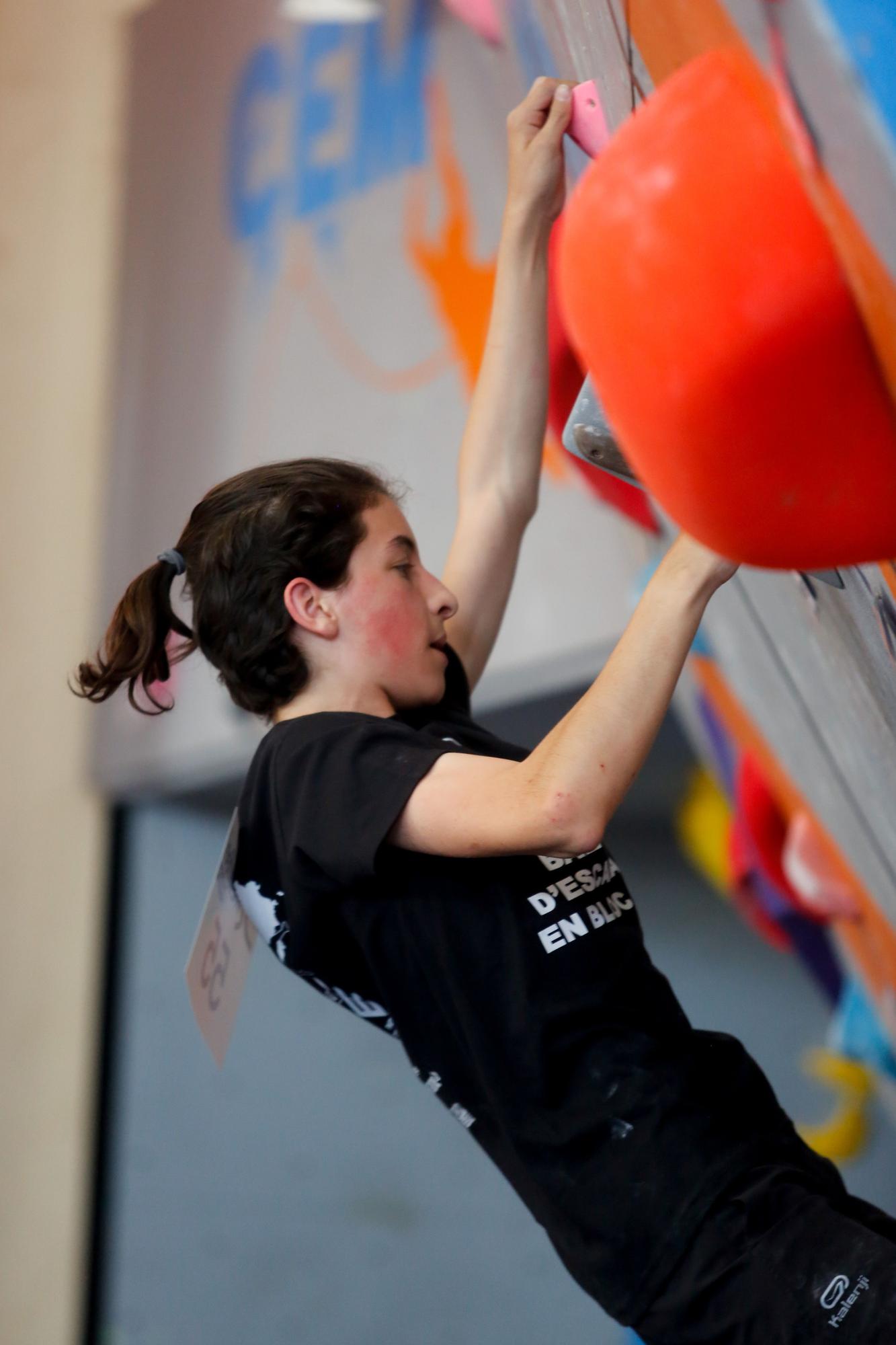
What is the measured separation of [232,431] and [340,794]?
1.93 m

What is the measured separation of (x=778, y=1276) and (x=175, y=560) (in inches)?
20.3

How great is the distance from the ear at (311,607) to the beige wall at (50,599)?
75.8 inches

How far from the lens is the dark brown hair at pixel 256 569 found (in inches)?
30.5

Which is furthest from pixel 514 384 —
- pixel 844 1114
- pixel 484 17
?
pixel 844 1114

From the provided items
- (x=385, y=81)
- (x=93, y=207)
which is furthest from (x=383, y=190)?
(x=93, y=207)

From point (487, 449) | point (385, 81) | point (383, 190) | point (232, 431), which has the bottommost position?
point (487, 449)

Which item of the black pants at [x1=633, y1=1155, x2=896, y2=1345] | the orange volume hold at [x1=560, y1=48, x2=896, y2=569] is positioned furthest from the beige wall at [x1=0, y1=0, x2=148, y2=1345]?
the orange volume hold at [x1=560, y1=48, x2=896, y2=569]

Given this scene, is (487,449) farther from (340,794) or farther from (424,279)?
(424,279)

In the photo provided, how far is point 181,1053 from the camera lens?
101 inches

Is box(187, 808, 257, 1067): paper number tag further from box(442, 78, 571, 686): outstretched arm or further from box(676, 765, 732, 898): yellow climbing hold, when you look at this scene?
box(676, 765, 732, 898): yellow climbing hold

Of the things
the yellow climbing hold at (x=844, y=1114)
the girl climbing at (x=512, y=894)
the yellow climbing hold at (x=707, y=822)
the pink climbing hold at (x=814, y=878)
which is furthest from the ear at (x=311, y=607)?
the yellow climbing hold at (x=844, y=1114)

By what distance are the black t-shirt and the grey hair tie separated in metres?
0.13

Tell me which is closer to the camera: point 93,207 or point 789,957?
point 789,957

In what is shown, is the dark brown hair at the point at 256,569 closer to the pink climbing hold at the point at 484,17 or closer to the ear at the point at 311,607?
the ear at the point at 311,607
